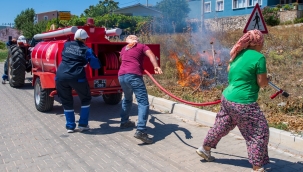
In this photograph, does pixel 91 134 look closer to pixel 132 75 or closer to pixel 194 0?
pixel 132 75

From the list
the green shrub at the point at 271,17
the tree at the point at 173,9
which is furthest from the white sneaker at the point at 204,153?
the green shrub at the point at 271,17

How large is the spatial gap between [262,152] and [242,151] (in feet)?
3.75

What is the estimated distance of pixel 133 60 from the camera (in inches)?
218

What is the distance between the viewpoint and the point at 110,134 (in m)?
5.96

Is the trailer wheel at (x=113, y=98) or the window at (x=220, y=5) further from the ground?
the window at (x=220, y=5)

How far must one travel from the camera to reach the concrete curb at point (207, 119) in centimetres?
486

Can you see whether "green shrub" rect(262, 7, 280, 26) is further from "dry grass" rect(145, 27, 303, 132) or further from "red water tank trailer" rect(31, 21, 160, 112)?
"red water tank trailer" rect(31, 21, 160, 112)

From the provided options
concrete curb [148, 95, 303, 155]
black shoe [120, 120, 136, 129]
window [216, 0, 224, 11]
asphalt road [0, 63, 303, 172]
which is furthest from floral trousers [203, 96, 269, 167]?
window [216, 0, 224, 11]

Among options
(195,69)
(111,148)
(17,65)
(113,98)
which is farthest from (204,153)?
(17,65)

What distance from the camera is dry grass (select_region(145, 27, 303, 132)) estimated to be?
627cm

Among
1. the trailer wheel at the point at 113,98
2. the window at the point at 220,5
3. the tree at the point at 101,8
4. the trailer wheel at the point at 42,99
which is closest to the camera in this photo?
the trailer wheel at the point at 42,99

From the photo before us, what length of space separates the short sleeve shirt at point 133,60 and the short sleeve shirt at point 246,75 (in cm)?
193

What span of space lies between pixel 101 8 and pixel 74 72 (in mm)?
47243

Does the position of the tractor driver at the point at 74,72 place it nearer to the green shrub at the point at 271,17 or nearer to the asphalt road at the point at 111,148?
the asphalt road at the point at 111,148
